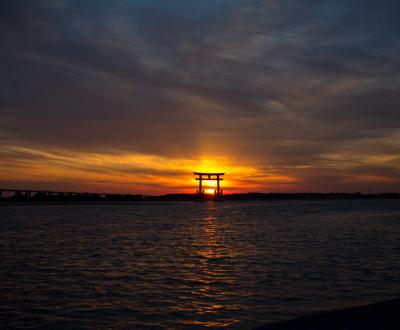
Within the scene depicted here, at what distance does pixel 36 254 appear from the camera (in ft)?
62.7

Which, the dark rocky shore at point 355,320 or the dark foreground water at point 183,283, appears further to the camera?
the dark foreground water at point 183,283

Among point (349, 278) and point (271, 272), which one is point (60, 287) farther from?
point (349, 278)

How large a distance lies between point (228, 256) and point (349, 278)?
6.83 metres

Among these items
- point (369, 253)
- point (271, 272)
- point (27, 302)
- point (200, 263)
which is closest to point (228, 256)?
point (200, 263)

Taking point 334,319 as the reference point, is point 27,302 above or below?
below

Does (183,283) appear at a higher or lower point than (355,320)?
lower

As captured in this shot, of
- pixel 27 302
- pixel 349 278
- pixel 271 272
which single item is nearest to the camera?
pixel 27 302

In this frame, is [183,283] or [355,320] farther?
[183,283]

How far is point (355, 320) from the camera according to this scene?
5.96 metres

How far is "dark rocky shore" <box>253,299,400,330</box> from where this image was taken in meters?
5.71

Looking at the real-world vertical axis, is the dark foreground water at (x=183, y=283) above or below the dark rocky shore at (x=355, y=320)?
below

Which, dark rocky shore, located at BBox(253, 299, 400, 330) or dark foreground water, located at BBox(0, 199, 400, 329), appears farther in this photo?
dark foreground water, located at BBox(0, 199, 400, 329)

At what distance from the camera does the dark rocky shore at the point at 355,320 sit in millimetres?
5711

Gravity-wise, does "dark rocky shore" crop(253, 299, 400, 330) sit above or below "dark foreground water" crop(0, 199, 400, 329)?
above
